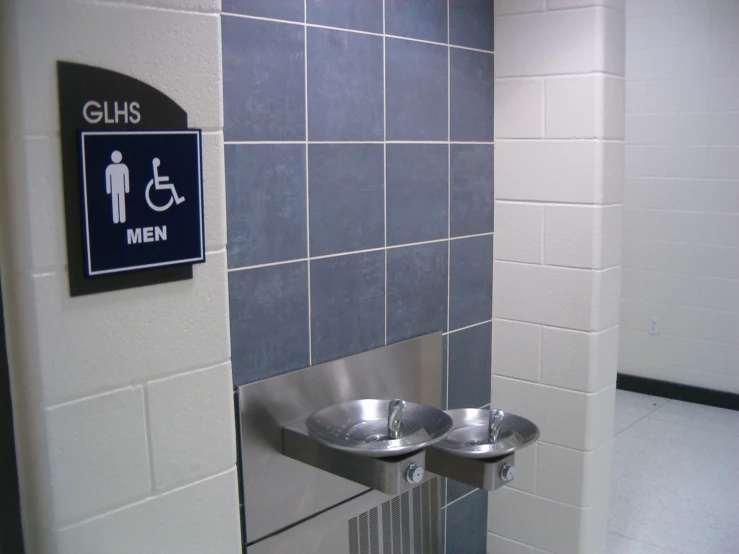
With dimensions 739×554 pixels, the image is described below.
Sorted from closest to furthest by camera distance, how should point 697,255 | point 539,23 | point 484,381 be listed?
point 539,23
point 484,381
point 697,255

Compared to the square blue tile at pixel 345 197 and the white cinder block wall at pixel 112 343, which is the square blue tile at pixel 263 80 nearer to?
the square blue tile at pixel 345 197

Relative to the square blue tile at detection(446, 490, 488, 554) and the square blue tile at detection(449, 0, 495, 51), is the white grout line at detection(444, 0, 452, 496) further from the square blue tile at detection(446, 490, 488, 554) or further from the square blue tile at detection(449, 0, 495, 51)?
the square blue tile at detection(446, 490, 488, 554)

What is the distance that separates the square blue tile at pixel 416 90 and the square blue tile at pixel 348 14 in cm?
8

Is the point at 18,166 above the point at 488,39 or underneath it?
underneath

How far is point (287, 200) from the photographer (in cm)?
189

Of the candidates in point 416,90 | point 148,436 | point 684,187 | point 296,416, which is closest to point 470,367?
point 296,416

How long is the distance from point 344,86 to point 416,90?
31 centimetres

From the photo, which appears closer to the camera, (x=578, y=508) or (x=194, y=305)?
(x=194, y=305)

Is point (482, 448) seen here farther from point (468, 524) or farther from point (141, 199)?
point (141, 199)

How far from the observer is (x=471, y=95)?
8.00 ft

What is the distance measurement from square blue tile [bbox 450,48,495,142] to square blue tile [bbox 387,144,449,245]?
0.12 metres

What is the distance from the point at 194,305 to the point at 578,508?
173cm

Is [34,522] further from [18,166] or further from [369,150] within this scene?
[369,150]

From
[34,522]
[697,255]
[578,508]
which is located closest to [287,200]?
[34,522]
